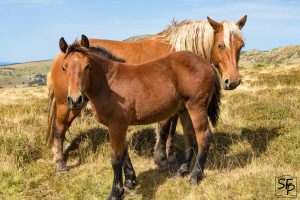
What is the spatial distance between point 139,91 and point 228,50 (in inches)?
76.6

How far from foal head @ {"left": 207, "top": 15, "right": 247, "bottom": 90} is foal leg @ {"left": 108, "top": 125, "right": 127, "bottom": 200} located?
2.14 metres

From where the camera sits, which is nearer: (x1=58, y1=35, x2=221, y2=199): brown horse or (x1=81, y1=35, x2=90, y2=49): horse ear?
(x1=81, y1=35, x2=90, y2=49): horse ear

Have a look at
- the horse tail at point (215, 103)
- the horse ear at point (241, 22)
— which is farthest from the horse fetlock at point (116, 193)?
the horse ear at point (241, 22)

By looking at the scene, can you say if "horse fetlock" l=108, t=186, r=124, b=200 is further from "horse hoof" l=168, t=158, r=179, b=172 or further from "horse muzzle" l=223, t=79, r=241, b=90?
"horse muzzle" l=223, t=79, r=241, b=90

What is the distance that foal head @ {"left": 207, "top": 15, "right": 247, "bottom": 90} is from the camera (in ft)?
20.5

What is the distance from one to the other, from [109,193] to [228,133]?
11.4ft

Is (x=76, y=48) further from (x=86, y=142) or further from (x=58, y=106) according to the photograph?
(x=86, y=142)

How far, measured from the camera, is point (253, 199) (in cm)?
471

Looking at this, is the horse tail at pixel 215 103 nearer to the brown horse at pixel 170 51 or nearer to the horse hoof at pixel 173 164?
the brown horse at pixel 170 51

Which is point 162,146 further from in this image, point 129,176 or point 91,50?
point 91,50

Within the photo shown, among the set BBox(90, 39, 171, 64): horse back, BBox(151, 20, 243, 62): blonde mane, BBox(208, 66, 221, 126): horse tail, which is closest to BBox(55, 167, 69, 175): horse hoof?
BBox(90, 39, 171, 64): horse back

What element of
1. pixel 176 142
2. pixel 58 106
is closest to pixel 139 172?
pixel 176 142

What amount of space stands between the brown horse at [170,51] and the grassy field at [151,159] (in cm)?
49

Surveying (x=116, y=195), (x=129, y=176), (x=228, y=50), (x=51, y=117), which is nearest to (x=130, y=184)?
(x=129, y=176)
